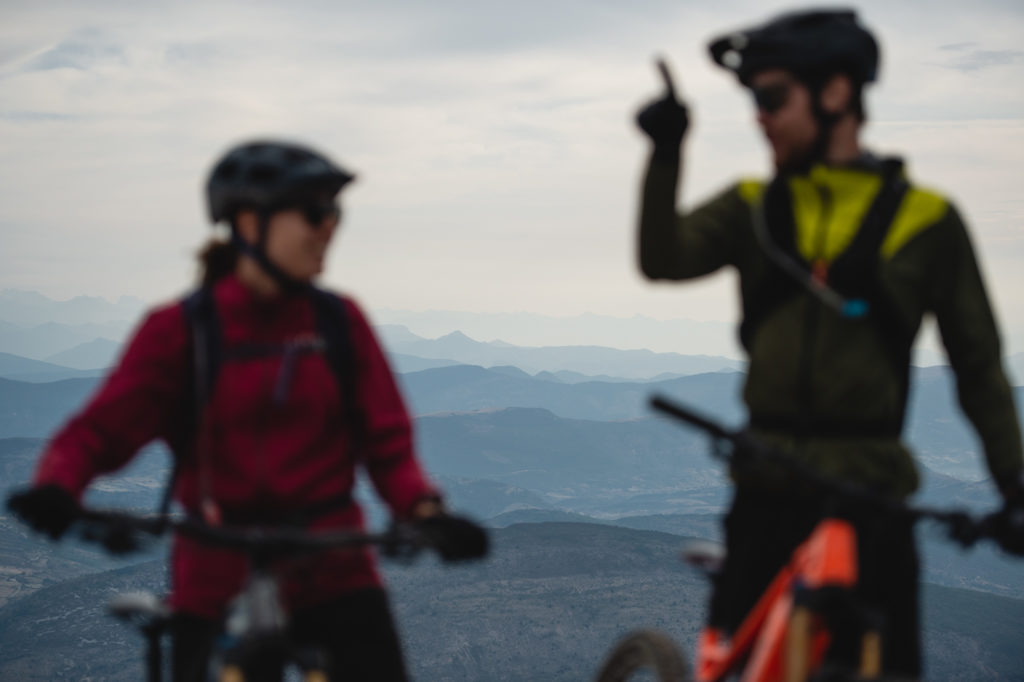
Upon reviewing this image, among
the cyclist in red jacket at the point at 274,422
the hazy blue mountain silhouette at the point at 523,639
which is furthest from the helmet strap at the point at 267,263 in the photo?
the hazy blue mountain silhouette at the point at 523,639

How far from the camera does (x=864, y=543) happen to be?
12.7ft

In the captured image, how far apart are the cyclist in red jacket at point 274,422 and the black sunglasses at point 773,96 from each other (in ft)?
4.63

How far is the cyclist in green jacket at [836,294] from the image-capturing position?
397 cm

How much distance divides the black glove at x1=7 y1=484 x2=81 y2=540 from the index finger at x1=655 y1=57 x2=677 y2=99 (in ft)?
7.06

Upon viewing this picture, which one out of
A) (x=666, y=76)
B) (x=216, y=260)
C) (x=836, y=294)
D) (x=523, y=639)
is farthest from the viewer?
(x=523, y=639)

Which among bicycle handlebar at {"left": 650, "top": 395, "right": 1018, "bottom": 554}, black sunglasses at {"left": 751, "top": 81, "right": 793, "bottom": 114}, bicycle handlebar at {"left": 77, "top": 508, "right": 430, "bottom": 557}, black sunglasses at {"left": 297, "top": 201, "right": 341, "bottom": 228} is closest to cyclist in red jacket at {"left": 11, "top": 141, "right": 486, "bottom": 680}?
black sunglasses at {"left": 297, "top": 201, "right": 341, "bottom": 228}

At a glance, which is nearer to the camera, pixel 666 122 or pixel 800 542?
pixel 666 122

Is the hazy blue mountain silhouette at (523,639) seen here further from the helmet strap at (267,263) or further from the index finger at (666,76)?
the index finger at (666,76)

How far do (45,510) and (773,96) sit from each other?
257cm

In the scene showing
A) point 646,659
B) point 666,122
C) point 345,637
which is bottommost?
point 646,659

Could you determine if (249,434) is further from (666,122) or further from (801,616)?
(801,616)

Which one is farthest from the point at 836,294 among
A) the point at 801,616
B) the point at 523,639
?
the point at 523,639

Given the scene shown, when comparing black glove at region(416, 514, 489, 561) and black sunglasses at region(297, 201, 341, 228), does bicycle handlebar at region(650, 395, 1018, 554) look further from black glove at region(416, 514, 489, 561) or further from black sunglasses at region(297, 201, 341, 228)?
black sunglasses at region(297, 201, 341, 228)

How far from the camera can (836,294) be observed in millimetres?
3975
